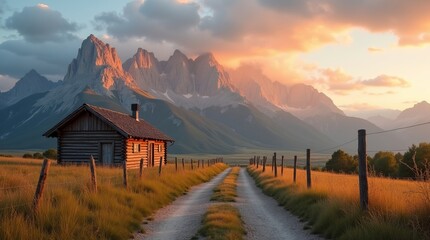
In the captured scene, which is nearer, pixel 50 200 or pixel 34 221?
pixel 34 221

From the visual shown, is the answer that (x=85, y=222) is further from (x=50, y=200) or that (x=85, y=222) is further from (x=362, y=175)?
(x=362, y=175)

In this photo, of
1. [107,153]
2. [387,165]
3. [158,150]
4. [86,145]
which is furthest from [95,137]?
[387,165]

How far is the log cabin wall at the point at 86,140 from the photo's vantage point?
1468 inches

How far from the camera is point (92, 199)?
1295 centimetres

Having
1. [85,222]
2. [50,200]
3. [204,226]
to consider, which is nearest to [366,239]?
[204,226]

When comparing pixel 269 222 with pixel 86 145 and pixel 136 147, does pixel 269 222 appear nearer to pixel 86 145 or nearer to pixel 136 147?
pixel 86 145

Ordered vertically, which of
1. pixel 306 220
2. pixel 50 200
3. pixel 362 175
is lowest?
pixel 306 220

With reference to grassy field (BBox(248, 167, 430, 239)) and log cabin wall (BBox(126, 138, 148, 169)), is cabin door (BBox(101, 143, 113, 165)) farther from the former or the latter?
grassy field (BBox(248, 167, 430, 239))

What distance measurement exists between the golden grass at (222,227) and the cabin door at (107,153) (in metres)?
24.6

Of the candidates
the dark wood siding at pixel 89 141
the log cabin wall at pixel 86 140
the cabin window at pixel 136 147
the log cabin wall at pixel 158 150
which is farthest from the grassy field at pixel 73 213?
the log cabin wall at pixel 158 150

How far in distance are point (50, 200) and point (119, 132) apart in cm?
2528

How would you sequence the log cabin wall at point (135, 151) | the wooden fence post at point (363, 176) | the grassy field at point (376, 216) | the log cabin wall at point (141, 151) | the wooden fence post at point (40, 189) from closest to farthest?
1. the grassy field at point (376, 216)
2. the wooden fence post at point (40, 189)
3. the wooden fence post at point (363, 176)
4. the log cabin wall at point (135, 151)
5. the log cabin wall at point (141, 151)

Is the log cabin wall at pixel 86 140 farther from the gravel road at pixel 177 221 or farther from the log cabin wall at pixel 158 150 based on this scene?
the gravel road at pixel 177 221

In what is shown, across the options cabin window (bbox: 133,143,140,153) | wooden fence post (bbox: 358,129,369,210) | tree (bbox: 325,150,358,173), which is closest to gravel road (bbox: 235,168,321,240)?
wooden fence post (bbox: 358,129,369,210)
